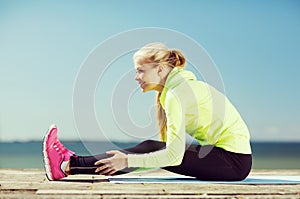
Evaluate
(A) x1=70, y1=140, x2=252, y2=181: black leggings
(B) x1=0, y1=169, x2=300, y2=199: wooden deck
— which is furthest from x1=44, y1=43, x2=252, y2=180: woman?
(B) x1=0, y1=169, x2=300, y2=199: wooden deck

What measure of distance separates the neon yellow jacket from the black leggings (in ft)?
0.18

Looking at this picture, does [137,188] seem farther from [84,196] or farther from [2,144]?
[2,144]

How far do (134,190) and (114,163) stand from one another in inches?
19.0

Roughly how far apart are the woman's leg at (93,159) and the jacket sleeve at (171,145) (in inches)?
5.0

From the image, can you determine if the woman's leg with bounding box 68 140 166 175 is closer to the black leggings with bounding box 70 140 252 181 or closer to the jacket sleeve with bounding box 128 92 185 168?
the black leggings with bounding box 70 140 252 181

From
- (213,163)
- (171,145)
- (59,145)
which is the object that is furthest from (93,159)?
(213,163)

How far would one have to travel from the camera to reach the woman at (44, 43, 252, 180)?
3297mm

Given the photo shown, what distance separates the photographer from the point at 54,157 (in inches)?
132

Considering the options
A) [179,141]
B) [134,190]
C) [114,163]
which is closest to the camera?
[134,190]

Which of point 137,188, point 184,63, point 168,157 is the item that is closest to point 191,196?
point 137,188

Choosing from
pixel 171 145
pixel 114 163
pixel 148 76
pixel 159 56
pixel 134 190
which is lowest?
pixel 134 190

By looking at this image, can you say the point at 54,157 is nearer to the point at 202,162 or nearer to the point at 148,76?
the point at 148,76

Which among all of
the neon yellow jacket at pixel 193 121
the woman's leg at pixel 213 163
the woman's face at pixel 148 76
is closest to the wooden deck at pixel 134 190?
the neon yellow jacket at pixel 193 121

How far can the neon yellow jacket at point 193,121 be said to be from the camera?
3230mm
